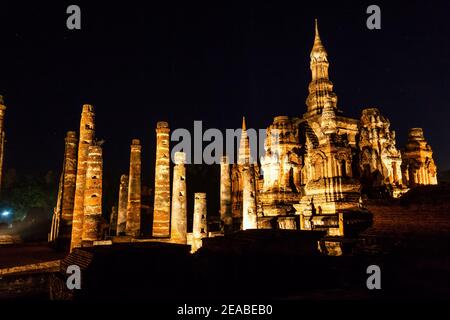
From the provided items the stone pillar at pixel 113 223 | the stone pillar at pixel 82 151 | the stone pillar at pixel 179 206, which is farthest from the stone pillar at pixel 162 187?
the stone pillar at pixel 113 223

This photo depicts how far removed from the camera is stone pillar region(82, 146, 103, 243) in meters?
15.8

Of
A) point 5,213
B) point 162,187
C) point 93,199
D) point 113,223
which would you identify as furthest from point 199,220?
point 5,213

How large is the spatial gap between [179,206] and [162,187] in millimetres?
1830

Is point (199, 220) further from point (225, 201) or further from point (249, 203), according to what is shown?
point (225, 201)

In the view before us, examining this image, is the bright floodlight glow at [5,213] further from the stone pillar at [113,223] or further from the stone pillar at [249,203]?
the stone pillar at [249,203]

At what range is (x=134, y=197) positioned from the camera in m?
21.2

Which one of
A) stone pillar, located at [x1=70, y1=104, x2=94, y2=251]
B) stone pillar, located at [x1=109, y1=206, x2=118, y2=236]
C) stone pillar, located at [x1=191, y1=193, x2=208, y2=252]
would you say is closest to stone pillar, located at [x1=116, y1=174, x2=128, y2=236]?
stone pillar, located at [x1=109, y1=206, x2=118, y2=236]

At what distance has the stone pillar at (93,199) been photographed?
15781 millimetres

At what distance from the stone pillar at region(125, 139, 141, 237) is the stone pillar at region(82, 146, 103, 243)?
4633mm

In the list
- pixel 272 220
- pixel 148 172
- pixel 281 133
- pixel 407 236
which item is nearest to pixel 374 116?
pixel 281 133

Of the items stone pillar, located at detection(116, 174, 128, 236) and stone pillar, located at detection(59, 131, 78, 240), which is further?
stone pillar, located at detection(116, 174, 128, 236)

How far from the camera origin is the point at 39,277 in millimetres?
12102

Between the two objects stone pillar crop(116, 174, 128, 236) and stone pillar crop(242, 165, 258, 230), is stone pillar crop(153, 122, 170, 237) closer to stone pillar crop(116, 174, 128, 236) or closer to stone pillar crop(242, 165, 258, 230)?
stone pillar crop(242, 165, 258, 230)
